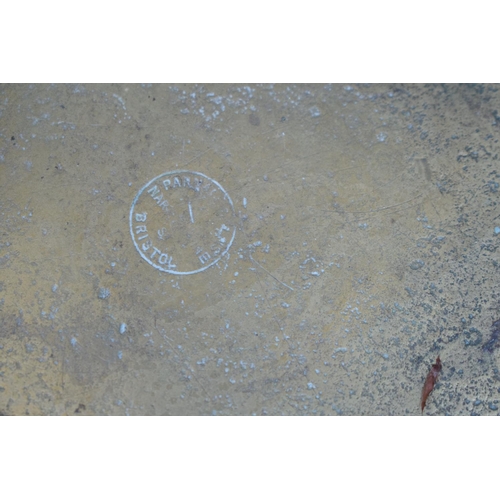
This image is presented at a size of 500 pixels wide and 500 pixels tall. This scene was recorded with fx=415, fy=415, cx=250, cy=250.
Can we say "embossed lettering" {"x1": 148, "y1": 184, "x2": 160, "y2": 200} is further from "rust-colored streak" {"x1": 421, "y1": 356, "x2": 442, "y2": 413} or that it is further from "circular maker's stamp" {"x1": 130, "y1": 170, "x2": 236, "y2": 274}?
"rust-colored streak" {"x1": 421, "y1": 356, "x2": 442, "y2": 413}

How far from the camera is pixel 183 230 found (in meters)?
2.62

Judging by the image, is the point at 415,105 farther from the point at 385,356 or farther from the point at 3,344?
the point at 3,344

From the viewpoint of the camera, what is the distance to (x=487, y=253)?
258cm

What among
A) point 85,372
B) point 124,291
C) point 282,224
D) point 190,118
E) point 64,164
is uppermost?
point 190,118

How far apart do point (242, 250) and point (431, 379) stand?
1.42 m

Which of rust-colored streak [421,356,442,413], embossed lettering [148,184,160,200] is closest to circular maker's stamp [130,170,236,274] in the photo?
embossed lettering [148,184,160,200]

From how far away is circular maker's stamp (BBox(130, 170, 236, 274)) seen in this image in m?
2.62

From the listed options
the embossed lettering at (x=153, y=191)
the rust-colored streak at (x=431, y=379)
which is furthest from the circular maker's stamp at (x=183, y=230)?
the rust-colored streak at (x=431, y=379)

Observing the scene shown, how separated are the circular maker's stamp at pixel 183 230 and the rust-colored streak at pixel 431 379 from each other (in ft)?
4.85

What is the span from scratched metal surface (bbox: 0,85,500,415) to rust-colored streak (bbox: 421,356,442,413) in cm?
4

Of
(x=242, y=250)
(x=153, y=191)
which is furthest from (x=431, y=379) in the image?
(x=153, y=191)

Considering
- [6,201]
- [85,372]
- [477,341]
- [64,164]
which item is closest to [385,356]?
[477,341]

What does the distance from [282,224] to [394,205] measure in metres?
0.71

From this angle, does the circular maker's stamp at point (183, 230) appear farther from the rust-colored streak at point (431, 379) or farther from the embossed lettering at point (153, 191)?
the rust-colored streak at point (431, 379)
